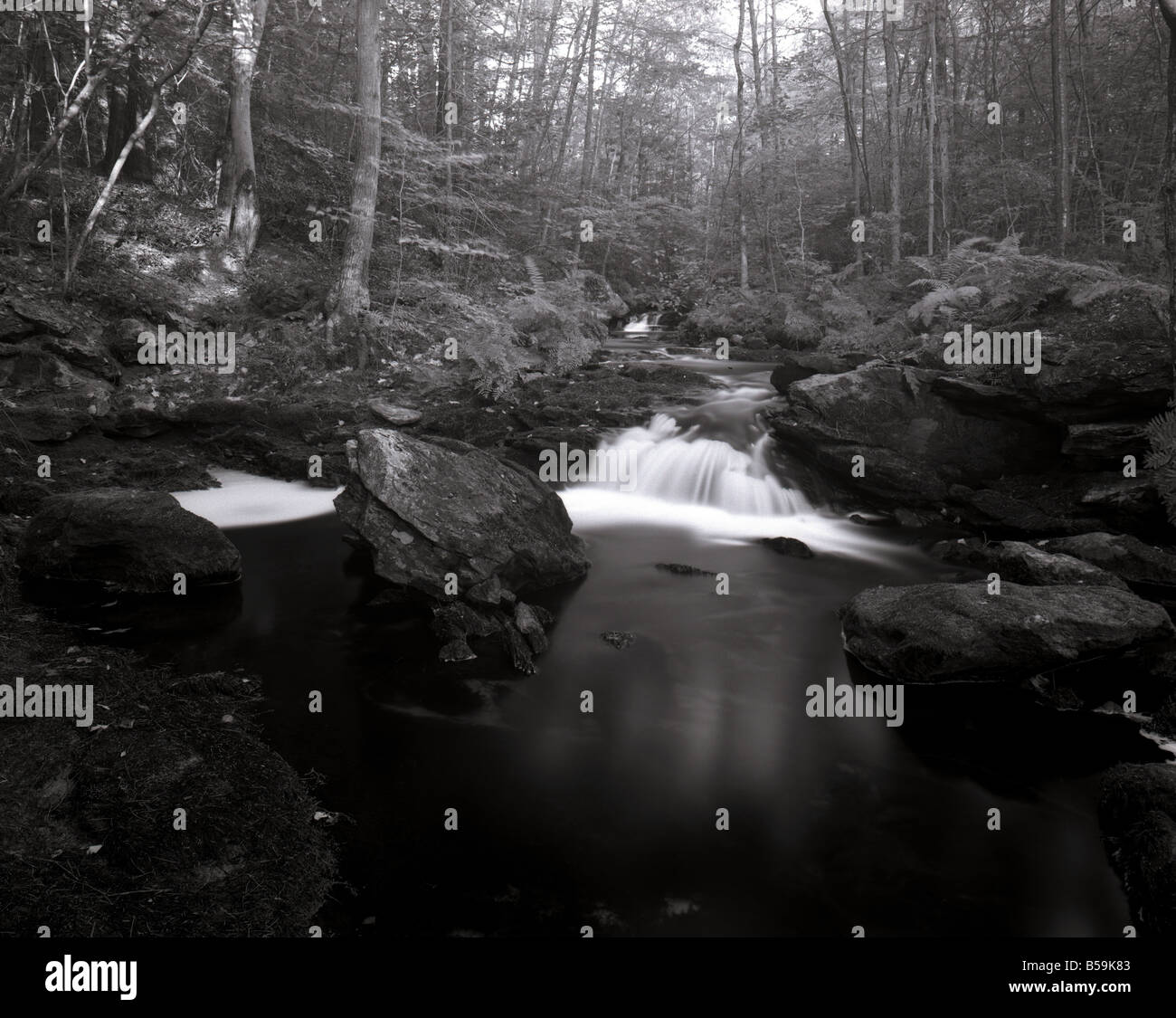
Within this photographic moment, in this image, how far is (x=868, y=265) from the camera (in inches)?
889

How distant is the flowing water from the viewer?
4.04m

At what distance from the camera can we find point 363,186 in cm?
1350

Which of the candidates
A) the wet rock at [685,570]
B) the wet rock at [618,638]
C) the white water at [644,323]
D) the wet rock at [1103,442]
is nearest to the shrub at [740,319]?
the white water at [644,323]

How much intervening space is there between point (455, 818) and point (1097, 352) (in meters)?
9.88

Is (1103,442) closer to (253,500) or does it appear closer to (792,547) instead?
(792,547)

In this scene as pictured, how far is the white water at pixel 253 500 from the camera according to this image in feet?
32.2

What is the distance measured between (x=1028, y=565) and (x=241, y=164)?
52.4ft

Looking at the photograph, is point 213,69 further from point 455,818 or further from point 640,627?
point 455,818

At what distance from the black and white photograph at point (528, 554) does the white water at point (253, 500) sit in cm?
12

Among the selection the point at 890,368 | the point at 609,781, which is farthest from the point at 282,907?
the point at 890,368

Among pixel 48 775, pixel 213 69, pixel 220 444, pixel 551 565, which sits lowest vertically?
pixel 48 775

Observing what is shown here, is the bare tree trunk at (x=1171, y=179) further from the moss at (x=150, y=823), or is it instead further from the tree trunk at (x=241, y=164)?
the tree trunk at (x=241, y=164)

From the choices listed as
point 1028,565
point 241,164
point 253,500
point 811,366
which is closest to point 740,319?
point 811,366

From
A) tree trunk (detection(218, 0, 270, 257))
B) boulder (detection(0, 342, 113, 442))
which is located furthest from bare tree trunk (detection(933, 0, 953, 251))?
boulder (detection(0, 342, 113, 442))
